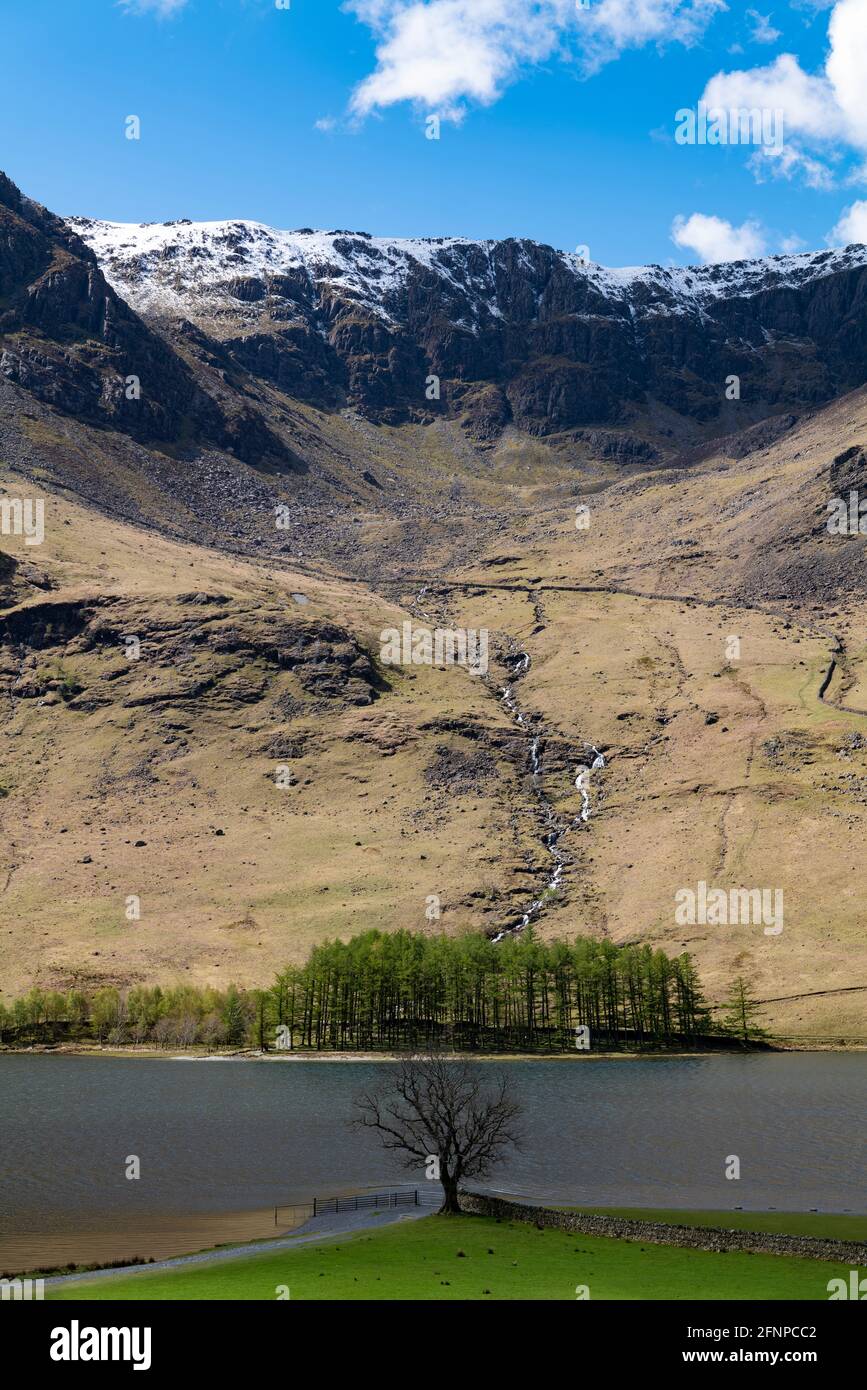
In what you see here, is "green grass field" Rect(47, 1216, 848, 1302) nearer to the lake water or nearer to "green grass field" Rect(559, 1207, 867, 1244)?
"green grass field" Rect(559, 1207, 867, 1244)

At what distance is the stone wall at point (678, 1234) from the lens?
163ft

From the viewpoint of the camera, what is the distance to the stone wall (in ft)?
163

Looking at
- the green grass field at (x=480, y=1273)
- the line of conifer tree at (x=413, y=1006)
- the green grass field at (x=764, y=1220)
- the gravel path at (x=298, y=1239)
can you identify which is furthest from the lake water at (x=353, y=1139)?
the line of conifer tree at (x=413, y=1006)

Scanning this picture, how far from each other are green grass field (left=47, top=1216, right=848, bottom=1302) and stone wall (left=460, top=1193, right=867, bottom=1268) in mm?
982

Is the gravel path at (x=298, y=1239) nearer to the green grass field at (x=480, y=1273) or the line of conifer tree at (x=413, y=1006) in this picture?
the green grass field at (x=480, y=1273)

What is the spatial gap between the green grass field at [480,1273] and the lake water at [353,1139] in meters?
16.8

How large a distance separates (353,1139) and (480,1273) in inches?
1991

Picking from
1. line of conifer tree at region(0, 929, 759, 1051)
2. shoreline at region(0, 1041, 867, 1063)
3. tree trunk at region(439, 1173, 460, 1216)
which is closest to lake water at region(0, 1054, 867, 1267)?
tree trunk at region(439, 1173, 460, 1216)

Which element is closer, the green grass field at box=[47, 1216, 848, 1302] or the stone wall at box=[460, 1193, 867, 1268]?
the green grass field at box=[47, 1216, 848, 1302]

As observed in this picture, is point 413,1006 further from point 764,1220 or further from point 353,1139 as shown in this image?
point 764,1220

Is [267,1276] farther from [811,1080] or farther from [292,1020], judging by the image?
[292,1020]

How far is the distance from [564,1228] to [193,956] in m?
143

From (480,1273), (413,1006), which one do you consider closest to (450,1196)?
(480,1273)
